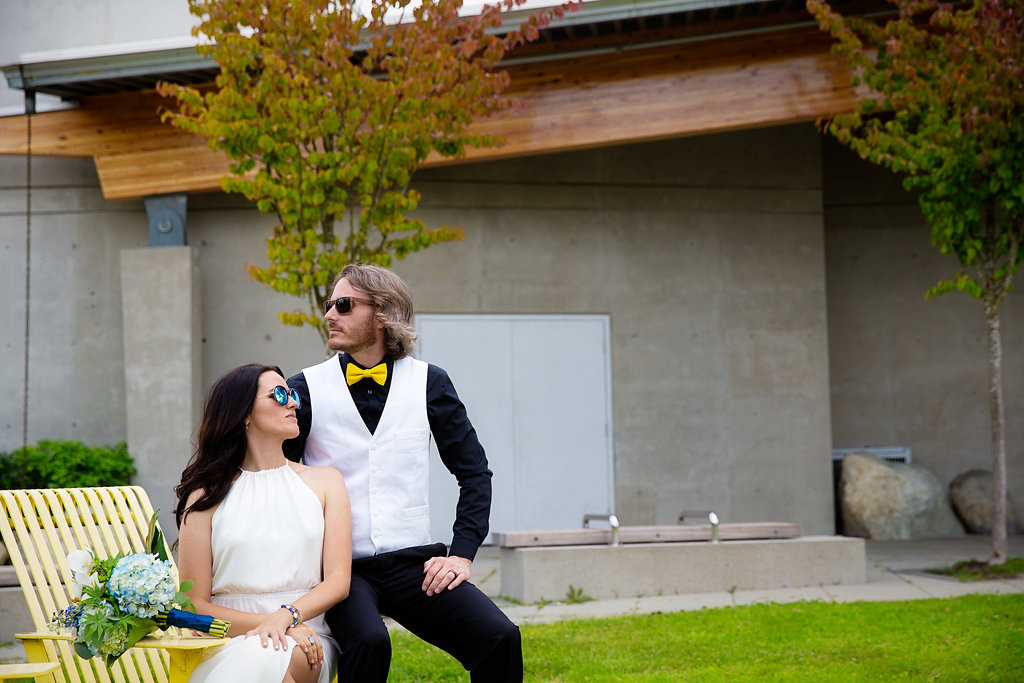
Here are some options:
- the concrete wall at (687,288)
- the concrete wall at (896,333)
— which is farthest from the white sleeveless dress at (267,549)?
the concrete wall at (896,333)

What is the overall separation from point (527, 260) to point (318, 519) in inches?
311

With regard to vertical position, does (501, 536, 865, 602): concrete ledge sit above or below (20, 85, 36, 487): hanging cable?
below

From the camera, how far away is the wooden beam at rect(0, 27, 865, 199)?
9.84m

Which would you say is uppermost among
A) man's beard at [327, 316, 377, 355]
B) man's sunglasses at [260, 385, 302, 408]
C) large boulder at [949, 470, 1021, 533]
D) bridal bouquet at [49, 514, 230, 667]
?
man's beard at [327, 316, 377, 355]

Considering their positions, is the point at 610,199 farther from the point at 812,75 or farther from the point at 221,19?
the point at 221,19

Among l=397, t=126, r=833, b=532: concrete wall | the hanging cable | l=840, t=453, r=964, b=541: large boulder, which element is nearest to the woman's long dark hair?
the hanging cable

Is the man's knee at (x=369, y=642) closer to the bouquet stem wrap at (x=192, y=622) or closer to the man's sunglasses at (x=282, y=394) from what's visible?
the bouquet stem wrap at (x=192, y=622)

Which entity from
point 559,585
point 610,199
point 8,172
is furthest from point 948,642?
point 8,172

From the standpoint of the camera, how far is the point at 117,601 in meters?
2.86

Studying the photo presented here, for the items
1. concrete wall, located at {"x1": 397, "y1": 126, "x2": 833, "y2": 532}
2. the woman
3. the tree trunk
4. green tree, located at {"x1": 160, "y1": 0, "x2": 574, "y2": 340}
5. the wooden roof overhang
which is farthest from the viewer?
concrete wall, located at {"x1": 397, "y1": 126, "x2": 833, "y2": 532}

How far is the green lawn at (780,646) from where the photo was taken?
5266 millimetres

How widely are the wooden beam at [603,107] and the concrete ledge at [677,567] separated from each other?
13.1 feet

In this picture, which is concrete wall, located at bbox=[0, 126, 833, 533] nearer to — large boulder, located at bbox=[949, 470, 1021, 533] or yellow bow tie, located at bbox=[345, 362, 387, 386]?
large boulder, located at bbox=[949, 470, 1021, 533]

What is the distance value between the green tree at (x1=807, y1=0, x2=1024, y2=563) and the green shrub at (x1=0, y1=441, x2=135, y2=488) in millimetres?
6881
